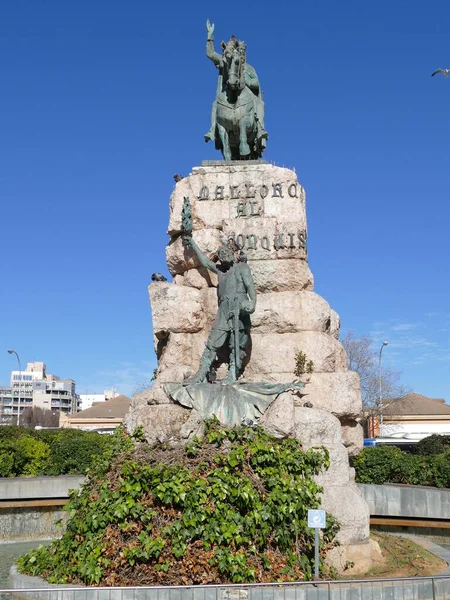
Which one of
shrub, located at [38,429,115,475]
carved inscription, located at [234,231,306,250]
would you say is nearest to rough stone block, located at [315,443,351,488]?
carved inscription, located at [234,231,306,250]

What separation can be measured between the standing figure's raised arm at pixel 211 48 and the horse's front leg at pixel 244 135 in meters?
1.18

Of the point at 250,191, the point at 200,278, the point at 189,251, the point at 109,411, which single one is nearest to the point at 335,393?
the point at 200,278

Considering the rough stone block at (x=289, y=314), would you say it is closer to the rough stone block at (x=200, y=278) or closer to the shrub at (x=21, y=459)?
the rough stone block at (x=200, y=278)

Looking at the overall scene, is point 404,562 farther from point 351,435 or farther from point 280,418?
point 280,418

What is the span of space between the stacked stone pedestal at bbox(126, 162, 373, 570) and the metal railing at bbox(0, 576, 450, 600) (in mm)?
2035

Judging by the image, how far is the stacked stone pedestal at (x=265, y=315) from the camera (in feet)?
32.6

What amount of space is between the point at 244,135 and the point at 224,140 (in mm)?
387

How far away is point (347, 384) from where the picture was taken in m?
11.1

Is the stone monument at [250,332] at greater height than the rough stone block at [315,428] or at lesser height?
greater

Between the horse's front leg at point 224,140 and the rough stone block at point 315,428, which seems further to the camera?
A: the horse's front leg at point 224,140

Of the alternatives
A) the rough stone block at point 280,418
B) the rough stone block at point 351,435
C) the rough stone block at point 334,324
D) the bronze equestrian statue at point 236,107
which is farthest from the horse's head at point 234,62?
the rough stone block at point 351,435

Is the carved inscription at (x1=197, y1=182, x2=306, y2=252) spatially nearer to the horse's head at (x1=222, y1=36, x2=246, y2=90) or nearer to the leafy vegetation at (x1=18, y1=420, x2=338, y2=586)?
the horse's head at (x1=222, y1=36, x2=246, y2=90)

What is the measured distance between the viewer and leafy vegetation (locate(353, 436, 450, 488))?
15.7 metres

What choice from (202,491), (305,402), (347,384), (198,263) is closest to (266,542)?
(202,491)
